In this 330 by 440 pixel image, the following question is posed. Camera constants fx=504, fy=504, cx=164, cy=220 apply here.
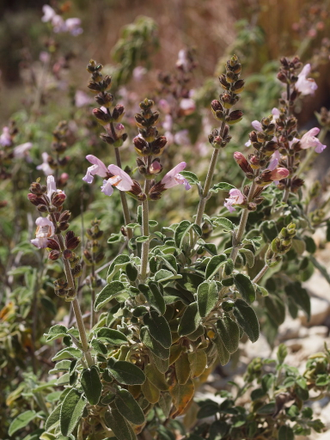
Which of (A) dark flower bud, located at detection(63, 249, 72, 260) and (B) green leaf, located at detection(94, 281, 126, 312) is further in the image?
(B) green leaf, located at detection(94, 281, 126, 312)

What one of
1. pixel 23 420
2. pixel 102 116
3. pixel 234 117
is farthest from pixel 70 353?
pixel 234 117

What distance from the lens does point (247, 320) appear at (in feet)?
5.36

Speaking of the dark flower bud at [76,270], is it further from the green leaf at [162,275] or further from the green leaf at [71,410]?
the green leaf at [71,410]

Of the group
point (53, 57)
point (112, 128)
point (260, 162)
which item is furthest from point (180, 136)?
point (260, 162)

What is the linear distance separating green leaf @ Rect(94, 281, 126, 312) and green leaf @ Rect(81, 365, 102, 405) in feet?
0.65

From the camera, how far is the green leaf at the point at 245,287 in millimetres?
1595

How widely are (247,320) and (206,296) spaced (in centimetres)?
18

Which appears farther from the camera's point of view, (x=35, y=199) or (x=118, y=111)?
(x=118, y=111)

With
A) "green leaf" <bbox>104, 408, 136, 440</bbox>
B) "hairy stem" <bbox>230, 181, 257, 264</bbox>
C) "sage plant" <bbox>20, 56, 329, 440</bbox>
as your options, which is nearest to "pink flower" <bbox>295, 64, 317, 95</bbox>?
"sage plant" <bbox>20, 56, 329, 440</bbox>

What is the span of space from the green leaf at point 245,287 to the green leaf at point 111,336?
399 millimetres

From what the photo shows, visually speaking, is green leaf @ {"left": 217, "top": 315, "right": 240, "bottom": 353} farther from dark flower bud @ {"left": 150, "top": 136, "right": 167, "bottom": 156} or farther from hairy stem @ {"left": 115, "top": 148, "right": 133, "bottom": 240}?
dark flower bud @ {"left": 150, "top": 136, "right": 167, "bottom": 156}

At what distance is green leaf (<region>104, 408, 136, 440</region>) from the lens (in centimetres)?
165

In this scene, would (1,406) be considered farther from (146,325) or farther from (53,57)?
(53,57)

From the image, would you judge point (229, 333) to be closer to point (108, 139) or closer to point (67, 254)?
point (67, 254)
